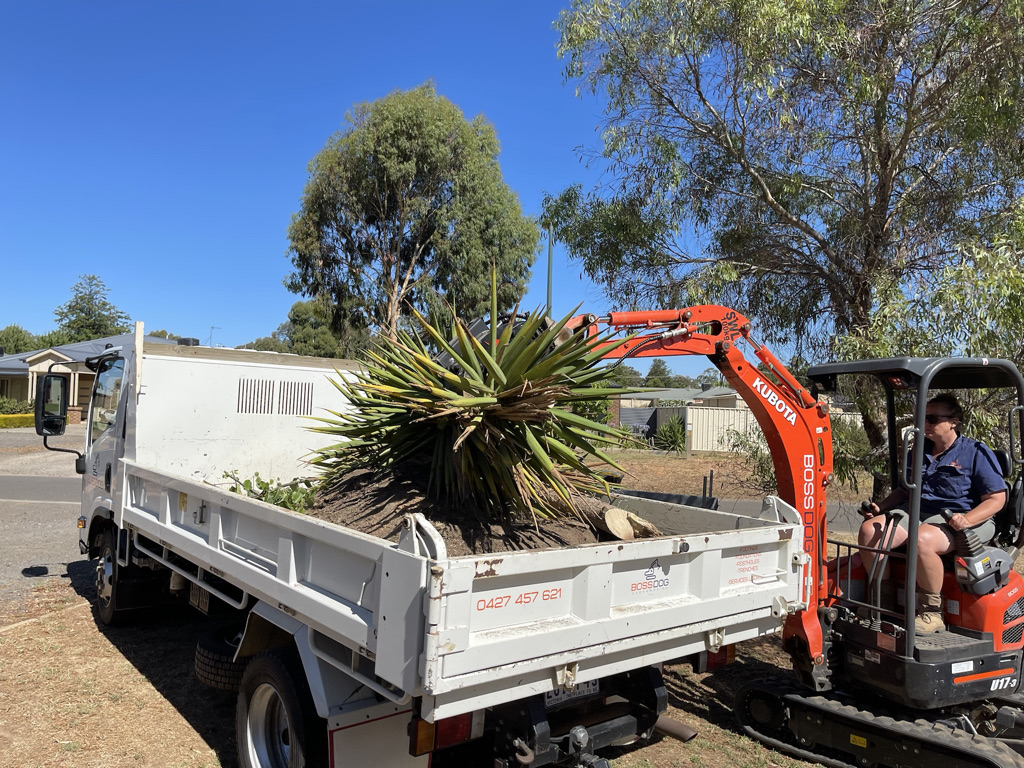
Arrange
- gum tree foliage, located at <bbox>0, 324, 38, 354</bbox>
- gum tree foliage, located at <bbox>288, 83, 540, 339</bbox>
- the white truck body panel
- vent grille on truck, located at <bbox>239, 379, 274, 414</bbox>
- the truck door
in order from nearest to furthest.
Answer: the white truck body panel → the truck door → vent grille on truck, located at <bbox>239, 379, 274, 414</bbox> → gum tree foliage, located at <bbox>288, 83, 540, 339</bbox> → gum tree foliage, located at <bbox>0, 324, 38, 354</bbox>

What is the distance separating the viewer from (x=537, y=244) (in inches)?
1044

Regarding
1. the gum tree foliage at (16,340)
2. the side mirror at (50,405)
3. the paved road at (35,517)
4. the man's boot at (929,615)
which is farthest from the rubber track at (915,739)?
the gum tree foliage at (16,340)

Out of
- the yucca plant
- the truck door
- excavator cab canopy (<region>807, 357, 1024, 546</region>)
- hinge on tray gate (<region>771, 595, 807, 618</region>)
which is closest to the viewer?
the yucca plant

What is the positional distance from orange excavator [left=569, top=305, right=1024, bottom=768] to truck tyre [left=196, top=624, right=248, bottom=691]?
2856 millimetres

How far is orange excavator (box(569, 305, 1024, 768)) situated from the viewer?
13.9 ft

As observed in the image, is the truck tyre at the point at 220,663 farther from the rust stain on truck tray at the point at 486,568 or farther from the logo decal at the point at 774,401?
the logo decal at the point at 774,401

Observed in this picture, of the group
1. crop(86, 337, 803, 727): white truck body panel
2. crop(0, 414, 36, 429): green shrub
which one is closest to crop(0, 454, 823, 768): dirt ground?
crop(86, 337, 803, 727): white truck body panel

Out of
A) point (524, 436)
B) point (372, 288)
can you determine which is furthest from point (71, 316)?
point (524, 436)

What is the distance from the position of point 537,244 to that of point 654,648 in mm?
23811

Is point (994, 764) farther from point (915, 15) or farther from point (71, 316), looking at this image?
point (71, 316)

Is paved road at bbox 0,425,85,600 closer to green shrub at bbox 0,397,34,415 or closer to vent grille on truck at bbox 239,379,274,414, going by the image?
vent grille on truck at bbox 239,379,274,414

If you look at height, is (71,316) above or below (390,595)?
above

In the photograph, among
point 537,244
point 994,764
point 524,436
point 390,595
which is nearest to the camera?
point 390,595

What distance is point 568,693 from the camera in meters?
3.48
